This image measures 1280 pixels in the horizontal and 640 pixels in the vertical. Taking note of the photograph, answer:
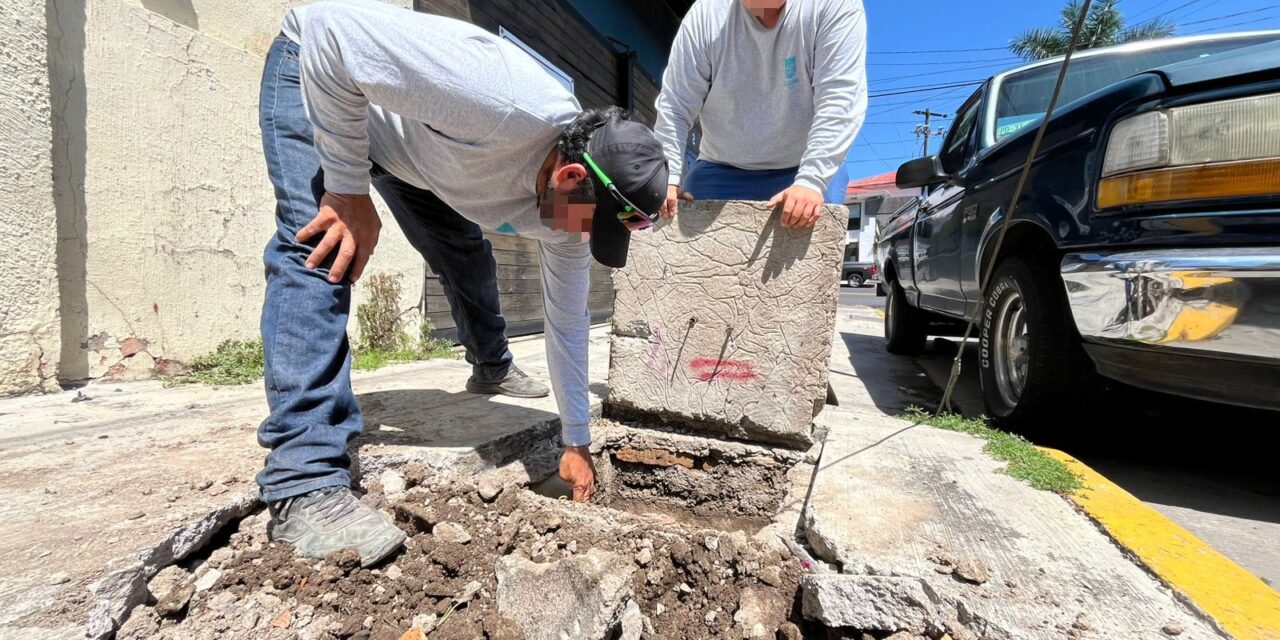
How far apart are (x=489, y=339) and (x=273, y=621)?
150 centimetres

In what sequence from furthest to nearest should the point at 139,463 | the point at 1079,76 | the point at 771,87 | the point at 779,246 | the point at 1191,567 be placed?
1. the point at 1079,76
2. the point at 771,87
3. the point at 779,246
4. the point at 139,463
5. the point at 1191,567

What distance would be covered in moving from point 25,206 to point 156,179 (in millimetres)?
554

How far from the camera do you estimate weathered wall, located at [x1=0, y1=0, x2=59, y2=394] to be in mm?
2309

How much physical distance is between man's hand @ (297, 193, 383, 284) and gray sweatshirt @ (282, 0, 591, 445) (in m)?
0.04

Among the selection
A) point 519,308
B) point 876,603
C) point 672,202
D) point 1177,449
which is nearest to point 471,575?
point 876,603

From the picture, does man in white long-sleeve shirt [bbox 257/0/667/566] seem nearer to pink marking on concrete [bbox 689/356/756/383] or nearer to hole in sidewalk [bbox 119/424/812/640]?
hole in sidewalk [bbox 119/424/812/640]

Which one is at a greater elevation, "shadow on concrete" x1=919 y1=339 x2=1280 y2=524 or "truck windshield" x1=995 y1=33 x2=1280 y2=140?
"truck windshield" x1=995 y1=33 x2=1280 y2=140

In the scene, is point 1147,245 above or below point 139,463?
above

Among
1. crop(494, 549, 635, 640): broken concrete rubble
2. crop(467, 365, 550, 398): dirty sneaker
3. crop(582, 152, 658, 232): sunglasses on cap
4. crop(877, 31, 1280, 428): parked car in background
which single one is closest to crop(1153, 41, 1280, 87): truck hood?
crop(877, 31, 1280, 428): parked car in background

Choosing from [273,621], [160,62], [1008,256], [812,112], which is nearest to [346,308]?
[273,621]

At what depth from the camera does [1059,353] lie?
2.24 metres

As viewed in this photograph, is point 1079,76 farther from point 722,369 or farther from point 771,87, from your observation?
point 722,369

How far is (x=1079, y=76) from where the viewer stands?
3.27 m

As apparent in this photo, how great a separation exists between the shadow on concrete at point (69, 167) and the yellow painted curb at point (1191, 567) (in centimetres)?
385
